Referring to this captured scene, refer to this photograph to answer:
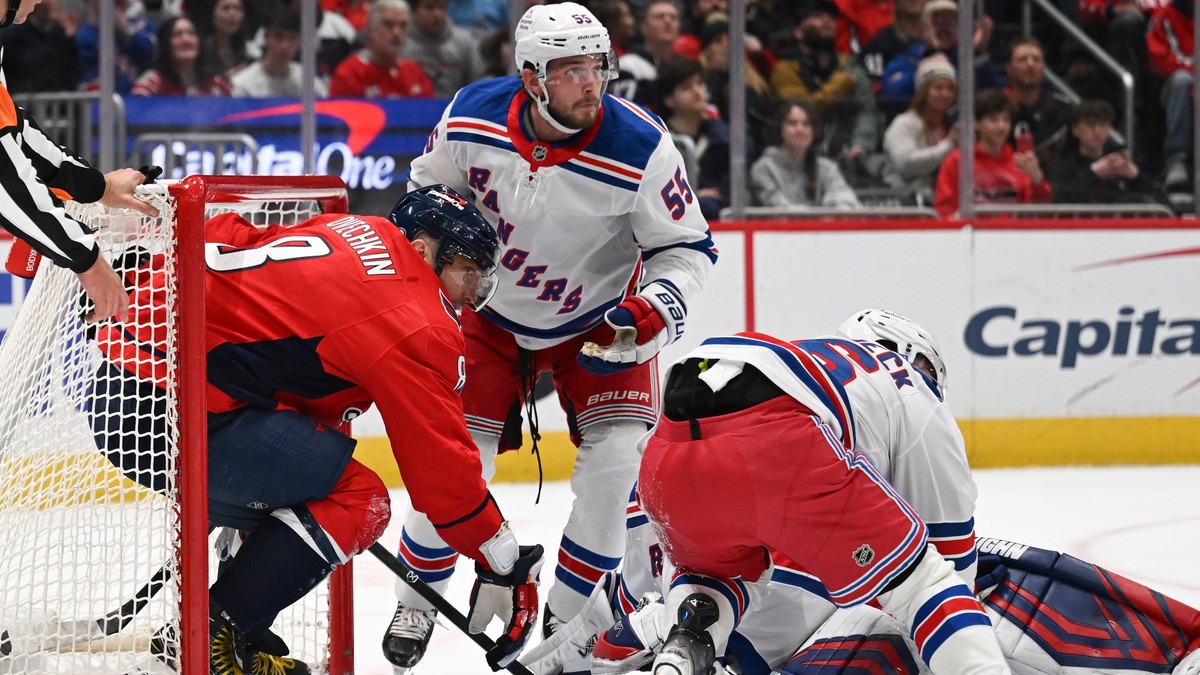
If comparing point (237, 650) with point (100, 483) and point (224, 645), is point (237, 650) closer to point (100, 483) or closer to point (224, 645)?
point (224, 645)

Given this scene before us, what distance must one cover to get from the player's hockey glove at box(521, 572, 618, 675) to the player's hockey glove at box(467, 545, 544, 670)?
0.22 metres

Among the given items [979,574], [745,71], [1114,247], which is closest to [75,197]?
[979,574]

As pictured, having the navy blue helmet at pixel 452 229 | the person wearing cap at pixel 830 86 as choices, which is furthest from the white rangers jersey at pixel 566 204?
the person wearing cap at pixel 830 86

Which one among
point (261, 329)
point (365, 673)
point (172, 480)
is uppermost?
point (261, 329)

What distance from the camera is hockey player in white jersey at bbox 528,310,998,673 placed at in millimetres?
2299

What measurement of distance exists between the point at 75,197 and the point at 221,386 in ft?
1.27

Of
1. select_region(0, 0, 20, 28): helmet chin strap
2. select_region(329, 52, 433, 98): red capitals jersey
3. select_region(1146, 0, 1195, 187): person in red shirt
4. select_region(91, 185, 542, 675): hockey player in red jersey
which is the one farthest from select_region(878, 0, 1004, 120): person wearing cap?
select_region(0, 0, 20, 28): helmet chin strap

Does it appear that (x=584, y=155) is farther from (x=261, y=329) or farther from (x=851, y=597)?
(x=851, y=597)

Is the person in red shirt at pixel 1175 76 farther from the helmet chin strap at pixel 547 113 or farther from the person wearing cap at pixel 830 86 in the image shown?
the helmet chin strap at pixel 547 113

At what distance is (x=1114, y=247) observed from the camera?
549cm

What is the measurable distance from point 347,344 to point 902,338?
3.07 ft

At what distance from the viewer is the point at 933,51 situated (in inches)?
214

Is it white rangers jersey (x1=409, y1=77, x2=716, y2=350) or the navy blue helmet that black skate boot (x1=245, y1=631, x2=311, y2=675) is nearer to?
the navy blue helmet

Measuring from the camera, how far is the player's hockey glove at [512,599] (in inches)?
102
